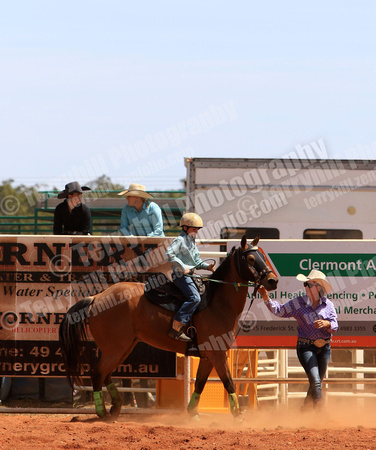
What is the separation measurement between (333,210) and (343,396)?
11.5 feet

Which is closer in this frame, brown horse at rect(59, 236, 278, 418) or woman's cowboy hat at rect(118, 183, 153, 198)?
brown horse at rect(59, 236, 278, 418)

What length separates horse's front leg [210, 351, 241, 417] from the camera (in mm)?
8812

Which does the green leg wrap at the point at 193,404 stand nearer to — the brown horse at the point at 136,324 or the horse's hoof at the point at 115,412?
the brown horse at the point at 136,324

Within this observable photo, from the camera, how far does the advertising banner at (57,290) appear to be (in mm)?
10141

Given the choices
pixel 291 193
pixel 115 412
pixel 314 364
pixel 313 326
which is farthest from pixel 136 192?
pixel 291 193

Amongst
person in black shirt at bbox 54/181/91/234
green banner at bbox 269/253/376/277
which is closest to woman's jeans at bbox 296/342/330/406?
green banner at bbox 269/253/376/277

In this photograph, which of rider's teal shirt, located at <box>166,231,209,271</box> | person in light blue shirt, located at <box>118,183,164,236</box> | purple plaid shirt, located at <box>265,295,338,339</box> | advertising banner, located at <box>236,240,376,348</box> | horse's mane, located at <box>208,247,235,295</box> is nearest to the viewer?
purple plaid shirt, located at <box>265,295,338,339</box>

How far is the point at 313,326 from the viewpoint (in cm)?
867

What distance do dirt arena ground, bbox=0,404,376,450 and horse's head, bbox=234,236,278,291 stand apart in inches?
67.2

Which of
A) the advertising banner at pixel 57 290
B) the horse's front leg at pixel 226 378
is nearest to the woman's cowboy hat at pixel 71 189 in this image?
the advertising banner at pixel 57 290

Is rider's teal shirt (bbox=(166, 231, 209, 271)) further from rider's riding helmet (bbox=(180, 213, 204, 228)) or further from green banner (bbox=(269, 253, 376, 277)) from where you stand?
green banner (bbox=(269, 253, 376, 277))

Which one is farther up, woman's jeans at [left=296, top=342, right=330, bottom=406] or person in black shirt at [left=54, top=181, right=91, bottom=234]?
person in black shirt at [left=54, top=181, right=91, bottom=234]

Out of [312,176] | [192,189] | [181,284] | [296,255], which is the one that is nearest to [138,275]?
[181,284]

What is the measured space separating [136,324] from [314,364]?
2.29 m
